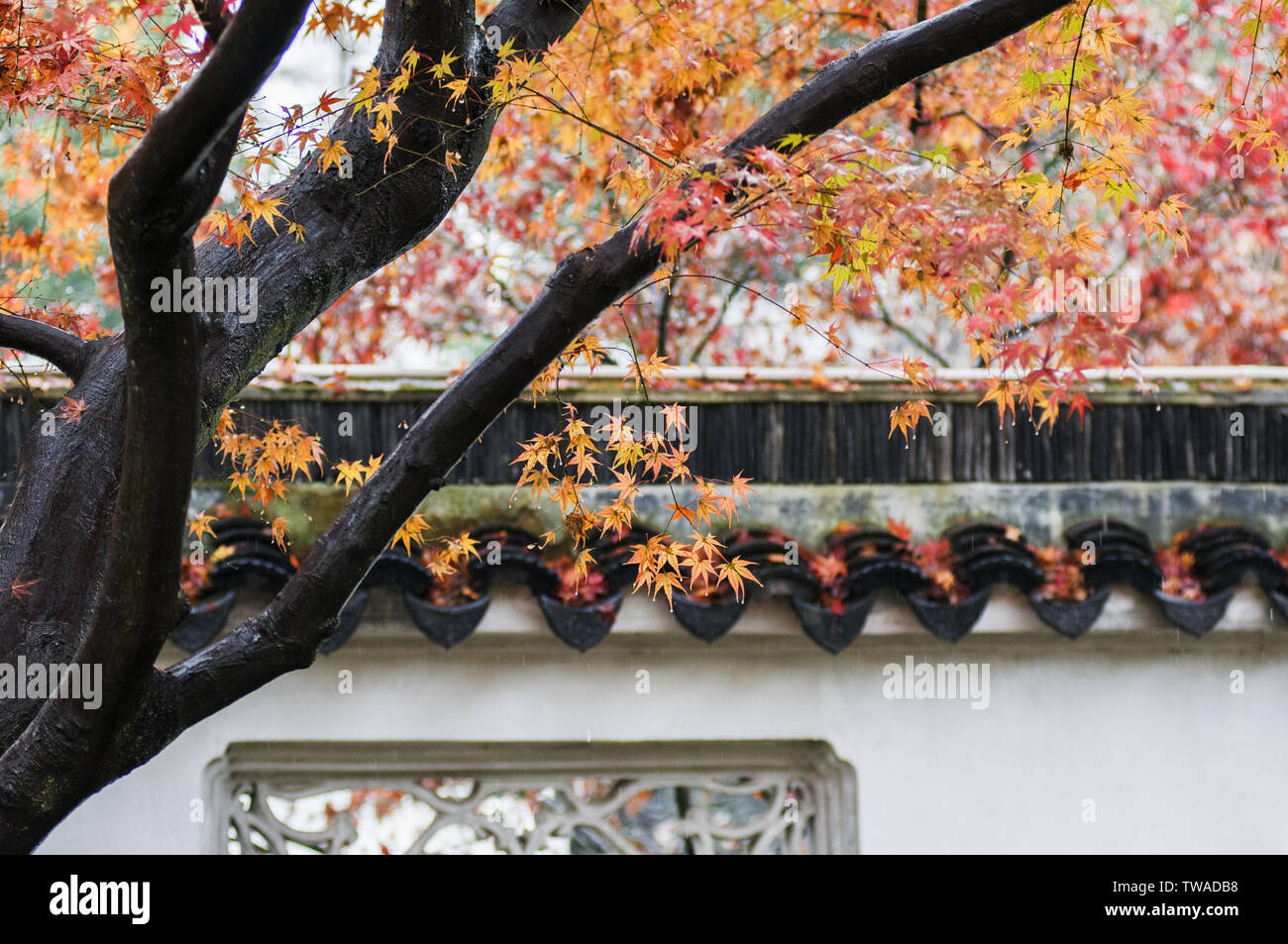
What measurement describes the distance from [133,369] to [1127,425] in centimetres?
341

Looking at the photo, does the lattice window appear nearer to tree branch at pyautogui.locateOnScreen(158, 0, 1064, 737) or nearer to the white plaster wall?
the white plaster wall

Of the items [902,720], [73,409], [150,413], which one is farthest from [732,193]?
[902,720]

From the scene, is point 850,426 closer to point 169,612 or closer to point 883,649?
point 883,649

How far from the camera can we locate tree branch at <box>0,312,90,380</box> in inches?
96.9

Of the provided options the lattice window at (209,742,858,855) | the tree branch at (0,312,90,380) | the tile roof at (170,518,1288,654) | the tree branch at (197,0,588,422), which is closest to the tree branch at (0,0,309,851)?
the tree branch at (197,0,588,422)

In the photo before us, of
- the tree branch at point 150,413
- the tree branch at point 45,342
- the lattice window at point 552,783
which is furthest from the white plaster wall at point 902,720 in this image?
the tree branch at point 150,413

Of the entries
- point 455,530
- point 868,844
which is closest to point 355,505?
point 455,530

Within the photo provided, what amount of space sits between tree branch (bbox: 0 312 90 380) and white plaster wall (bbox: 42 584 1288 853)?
Result: 171 cm

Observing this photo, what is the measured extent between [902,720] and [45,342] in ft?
9.55

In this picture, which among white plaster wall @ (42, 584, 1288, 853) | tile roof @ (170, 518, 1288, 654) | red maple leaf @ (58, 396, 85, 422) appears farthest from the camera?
white plaster wall @ (42, 584, 1288, 853)

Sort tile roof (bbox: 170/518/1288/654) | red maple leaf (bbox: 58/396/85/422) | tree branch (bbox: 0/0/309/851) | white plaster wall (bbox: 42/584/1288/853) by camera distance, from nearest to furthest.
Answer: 1. tree branch (bbox: 0/0/309/851)
2. red maple leaf (bbox: 58/396/85/422)
3. tile roof (bbox: 170/518/1288/654)
4. white plaster wall (bbox: 42/584/1288/853)

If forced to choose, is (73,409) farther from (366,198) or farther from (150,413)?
(366,198)

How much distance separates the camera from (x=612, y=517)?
9.52 ft

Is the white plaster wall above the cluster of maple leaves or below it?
below
